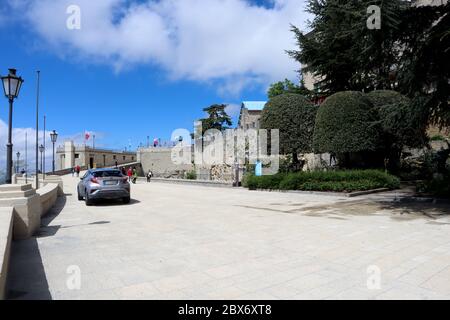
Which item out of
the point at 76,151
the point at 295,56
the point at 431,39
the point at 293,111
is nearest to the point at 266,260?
the point at 431,39

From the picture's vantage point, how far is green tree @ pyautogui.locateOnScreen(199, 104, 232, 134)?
65.8 metres

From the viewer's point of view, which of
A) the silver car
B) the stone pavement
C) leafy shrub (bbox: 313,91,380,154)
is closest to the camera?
the stone pavement

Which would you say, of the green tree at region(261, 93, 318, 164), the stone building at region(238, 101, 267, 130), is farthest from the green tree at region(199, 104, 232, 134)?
the green tree at region(261, 93, 318, 164)

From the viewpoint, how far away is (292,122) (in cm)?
2148

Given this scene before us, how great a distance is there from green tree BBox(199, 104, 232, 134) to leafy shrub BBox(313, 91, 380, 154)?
47.5m

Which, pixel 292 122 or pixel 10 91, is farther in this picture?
pixel 292 122

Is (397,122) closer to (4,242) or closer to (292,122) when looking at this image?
(292,122)

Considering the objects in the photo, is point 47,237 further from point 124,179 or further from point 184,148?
point 184,148

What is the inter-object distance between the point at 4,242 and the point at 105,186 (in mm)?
9276

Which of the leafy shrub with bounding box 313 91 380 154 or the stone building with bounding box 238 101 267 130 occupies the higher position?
the stone building with bounding box 238 101 267 130

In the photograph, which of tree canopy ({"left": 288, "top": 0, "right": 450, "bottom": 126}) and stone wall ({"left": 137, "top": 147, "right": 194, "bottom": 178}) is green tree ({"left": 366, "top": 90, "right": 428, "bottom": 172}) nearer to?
tree canopy ({"left": 288, "top": 0, "right": 450, "bottom": 126})

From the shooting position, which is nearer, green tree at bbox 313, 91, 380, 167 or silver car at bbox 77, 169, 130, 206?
silver car at bbox 77, 169, 130, 206

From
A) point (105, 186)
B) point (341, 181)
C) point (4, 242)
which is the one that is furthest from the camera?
point (341, 181)

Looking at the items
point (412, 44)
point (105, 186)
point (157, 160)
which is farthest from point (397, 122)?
point (157, 160)
